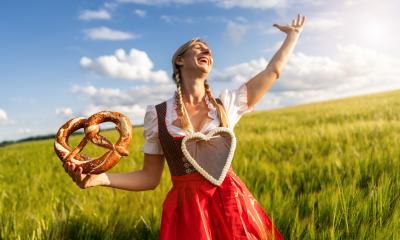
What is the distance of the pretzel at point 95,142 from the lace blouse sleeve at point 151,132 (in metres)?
0.16

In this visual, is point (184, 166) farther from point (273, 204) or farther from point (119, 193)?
point (119, 193)

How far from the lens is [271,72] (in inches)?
87.4

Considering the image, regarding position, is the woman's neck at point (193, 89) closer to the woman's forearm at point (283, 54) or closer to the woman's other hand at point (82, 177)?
the woman's forearm at point (283, 54)

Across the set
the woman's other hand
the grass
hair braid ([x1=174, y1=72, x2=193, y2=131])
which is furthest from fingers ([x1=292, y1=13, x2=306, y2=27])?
the woman's other hand

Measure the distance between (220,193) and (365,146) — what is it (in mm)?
2876

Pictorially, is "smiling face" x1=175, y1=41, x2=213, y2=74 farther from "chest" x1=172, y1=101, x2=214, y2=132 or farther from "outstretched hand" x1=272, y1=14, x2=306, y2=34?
"outstretched hand" x1=272, y1=14, x2=306, y2=34

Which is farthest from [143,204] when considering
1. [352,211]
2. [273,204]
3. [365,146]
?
[365,146]

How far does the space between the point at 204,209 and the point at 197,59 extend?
708 mm

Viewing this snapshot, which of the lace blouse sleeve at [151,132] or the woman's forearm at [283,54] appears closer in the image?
the lace blouse sleeve at [151,132]

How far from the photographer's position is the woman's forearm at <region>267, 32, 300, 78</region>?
2.23 metres

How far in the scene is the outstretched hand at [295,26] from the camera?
229 cm

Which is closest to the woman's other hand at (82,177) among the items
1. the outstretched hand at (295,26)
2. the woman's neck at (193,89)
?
the woman's neck at (193,89)

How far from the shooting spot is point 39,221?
2816 mm

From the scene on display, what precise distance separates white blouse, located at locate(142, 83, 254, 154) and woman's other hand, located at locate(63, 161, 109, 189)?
0.26m
